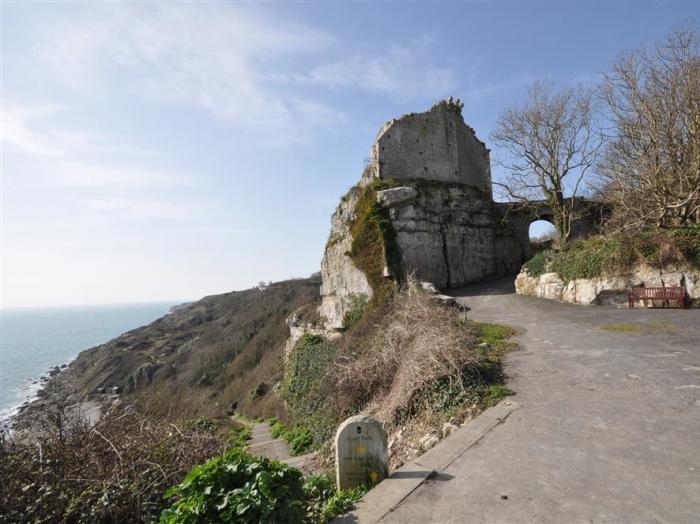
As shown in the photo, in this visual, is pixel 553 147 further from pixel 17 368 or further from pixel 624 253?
pixel 17 368

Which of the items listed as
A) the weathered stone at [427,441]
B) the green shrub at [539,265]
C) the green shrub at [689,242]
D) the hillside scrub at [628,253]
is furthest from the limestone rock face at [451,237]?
the weathered stone at [427,441]

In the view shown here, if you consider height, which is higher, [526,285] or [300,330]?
[526,285]

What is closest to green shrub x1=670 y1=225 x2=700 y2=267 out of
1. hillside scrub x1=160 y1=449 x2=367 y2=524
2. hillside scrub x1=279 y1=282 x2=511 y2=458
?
hillside scrub x1=279 y1=282 x2=511 y2=458

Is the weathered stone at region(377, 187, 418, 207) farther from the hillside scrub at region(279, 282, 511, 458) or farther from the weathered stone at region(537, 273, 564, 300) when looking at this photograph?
the weathered stone at region(537, 273, 564, 300)

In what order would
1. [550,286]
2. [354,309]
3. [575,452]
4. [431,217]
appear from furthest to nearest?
[431,217] < [354,309] < [550,286] < [575,452]

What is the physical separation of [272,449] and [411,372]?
7.84m

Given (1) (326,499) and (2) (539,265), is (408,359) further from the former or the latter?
(2) (539,265)

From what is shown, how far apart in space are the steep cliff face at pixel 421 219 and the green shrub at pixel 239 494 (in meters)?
13.3

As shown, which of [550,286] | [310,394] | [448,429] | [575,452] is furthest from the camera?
[550,286]

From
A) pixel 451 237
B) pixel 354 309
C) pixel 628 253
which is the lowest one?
pixel 354 309

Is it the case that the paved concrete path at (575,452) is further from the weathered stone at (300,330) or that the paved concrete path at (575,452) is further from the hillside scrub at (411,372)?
the weathered stone at (300,330)

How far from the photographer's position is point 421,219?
18375 mm

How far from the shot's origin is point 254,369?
35.7 meters

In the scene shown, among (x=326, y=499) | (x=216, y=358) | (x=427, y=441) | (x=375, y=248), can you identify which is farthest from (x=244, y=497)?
(x=216, y=358)
